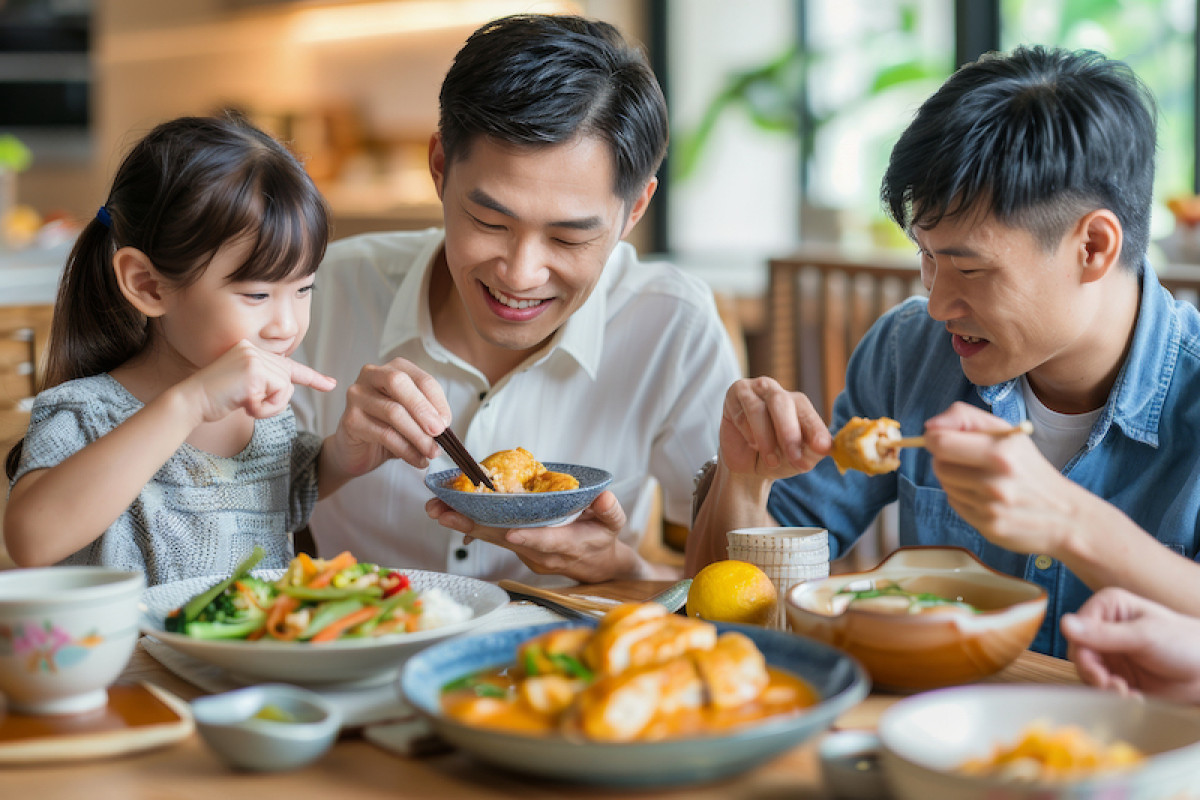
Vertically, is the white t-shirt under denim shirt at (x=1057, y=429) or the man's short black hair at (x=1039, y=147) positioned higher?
the man's short black hair at (x=1039, y=147)

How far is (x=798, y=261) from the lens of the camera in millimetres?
3012

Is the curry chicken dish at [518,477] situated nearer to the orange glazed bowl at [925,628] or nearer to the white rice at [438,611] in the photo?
the white rice at [438,611]

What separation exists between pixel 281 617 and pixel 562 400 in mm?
936

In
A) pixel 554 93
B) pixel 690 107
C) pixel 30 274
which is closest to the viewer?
pixel 554 93

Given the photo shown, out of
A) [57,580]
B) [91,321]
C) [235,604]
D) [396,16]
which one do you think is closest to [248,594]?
[235,604]

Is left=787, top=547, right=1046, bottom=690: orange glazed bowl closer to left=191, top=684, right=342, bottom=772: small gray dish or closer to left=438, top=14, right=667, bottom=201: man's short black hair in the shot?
left=191, top=684, right=342, bottom=772: small gray dish

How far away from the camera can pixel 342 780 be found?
2.82 feet

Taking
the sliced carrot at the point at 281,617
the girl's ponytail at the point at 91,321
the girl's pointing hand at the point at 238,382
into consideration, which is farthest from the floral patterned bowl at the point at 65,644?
the girl's ponytail at the point at 91,321

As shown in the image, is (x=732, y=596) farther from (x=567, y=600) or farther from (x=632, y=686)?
(x=632, y=686)

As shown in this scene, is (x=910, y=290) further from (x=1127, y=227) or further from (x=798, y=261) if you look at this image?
(x=1127, y=227)

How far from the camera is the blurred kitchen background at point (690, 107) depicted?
10.2 feet

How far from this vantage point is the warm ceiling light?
486cm

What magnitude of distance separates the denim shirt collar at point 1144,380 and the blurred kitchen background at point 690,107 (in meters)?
0.81

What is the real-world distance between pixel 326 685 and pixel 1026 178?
0.93 metres
